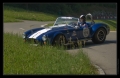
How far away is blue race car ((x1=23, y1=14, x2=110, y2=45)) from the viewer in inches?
347

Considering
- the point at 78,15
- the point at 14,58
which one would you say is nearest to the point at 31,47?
the point at 14,58

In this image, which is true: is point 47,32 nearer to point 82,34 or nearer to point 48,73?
point 82,34

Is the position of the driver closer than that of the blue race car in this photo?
No

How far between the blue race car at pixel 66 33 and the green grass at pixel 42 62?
0.80m

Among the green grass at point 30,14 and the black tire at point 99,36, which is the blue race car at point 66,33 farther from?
the green grass at point 30,14

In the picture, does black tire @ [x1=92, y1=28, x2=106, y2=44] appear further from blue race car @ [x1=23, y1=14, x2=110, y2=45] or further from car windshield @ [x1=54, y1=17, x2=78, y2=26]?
car windshield @ [x1=54, y1=17, x2=78, y2=26]

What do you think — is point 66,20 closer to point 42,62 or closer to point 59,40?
point 59,40

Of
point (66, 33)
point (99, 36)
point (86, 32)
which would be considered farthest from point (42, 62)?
point (99, 36)

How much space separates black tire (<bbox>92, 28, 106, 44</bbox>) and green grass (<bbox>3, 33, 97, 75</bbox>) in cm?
289

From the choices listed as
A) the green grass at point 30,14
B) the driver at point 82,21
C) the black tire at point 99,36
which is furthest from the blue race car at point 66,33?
the green grass at point 30,14

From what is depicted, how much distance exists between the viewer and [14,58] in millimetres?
6941

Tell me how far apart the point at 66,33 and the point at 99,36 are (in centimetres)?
192

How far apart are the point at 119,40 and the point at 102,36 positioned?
17.6 ft

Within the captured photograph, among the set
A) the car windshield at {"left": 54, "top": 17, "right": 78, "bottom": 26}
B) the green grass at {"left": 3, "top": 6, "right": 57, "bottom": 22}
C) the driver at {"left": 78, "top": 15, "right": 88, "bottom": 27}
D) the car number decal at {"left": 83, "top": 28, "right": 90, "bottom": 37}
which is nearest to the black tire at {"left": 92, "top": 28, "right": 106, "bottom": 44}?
the car number decal at {"left": 83, "top": 28, "right": 90, "bottom": 37}
